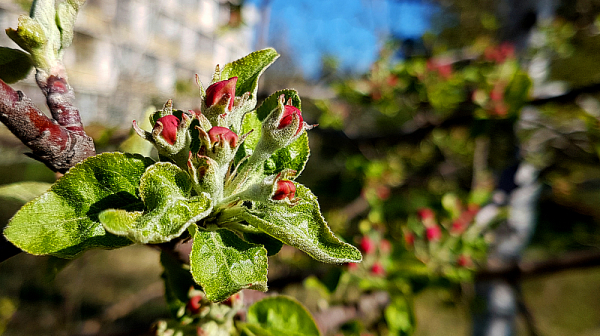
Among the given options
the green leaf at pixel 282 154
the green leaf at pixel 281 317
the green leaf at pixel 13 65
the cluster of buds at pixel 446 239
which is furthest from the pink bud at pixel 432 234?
the green leaf at pixel 13 65

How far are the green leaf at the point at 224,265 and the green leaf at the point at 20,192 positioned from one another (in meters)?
0.35

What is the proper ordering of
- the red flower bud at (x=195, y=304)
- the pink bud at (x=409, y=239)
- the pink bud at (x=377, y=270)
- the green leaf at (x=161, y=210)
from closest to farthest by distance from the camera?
1. the green leaf at (x=161, y=210)
2. the red flower bud at (x=195, y=304)
3. the pink bud at (x=377, y=270)
4. the pink bud at (x=409, y=239)

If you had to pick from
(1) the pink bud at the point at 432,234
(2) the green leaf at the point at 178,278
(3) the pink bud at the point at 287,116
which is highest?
(3) the pink bud at the point at 287,116

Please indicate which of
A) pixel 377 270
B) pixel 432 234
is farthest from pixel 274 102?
pixel 432 234

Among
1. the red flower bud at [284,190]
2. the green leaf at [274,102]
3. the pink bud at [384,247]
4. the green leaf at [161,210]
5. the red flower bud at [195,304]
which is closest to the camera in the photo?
the green leaf at [161,210]

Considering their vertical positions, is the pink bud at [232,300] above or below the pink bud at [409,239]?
above

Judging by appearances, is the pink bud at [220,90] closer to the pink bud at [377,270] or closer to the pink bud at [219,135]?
the pink bud at [219,135]

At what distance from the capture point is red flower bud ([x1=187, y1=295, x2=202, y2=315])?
776 mm

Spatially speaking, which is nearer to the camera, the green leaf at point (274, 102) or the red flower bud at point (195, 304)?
the green leaf at point (274, 102)

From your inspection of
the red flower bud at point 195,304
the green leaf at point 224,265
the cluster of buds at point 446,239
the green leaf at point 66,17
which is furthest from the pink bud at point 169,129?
the cluster of buds at point 446,239

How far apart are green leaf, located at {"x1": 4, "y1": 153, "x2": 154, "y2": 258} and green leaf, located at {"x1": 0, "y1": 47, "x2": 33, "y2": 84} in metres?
0.27

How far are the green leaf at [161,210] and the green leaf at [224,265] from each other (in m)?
0.05

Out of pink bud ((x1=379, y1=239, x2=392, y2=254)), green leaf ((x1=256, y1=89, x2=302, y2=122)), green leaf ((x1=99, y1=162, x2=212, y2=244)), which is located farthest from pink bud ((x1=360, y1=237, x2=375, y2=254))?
green leaf ((x1=99, y1=162, x2=212, y2=244))

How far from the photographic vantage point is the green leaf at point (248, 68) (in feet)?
2.07
